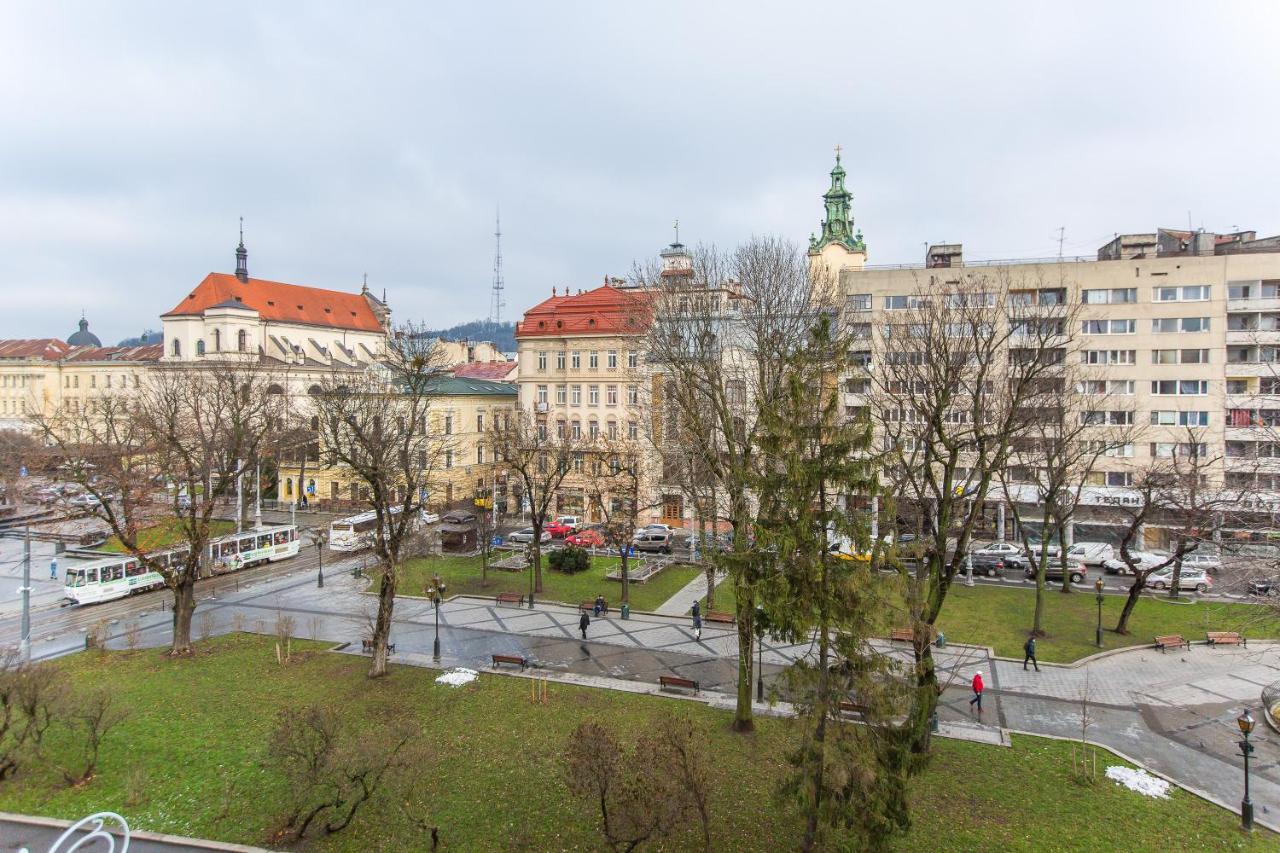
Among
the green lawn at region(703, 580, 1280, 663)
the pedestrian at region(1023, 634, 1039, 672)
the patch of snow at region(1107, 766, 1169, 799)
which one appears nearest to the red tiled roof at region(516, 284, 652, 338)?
the green lawn at region(703, 580, 1280, 663)

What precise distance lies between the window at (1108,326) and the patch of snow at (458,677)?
3875 cm

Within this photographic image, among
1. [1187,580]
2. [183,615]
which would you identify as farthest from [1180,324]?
[183,615]

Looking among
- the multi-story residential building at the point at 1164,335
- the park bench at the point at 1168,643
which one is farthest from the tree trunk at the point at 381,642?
the multi-story residential building at the point at 1164,335

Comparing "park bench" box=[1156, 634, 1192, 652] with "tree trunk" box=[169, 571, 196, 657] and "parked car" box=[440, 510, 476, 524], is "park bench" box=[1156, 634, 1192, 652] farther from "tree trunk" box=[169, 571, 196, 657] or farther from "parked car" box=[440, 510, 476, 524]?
"parked car" box=[440, 510, 476, 524]

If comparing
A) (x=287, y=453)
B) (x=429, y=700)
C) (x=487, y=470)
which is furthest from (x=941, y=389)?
(x=287, y=453)

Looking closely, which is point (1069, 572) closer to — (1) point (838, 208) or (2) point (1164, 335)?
(2) point (1164, 335)

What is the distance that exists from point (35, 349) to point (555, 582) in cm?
9816

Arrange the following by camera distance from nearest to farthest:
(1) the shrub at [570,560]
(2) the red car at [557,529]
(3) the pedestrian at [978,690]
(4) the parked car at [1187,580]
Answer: (3) the pedestrian at [978,690], (4) the parked car at [1187,580], (1) the shrub at [570,560], (2) the red car at [557,529]

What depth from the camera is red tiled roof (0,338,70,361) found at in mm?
91688

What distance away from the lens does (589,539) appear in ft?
133

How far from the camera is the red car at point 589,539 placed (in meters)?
40.2

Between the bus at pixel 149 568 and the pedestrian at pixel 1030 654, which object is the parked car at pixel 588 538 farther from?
the pedestrian at pixel 1030 654

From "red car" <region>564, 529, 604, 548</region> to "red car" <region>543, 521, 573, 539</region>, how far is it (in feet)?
4.98

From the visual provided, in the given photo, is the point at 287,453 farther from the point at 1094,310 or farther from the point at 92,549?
the point at 1094,310
